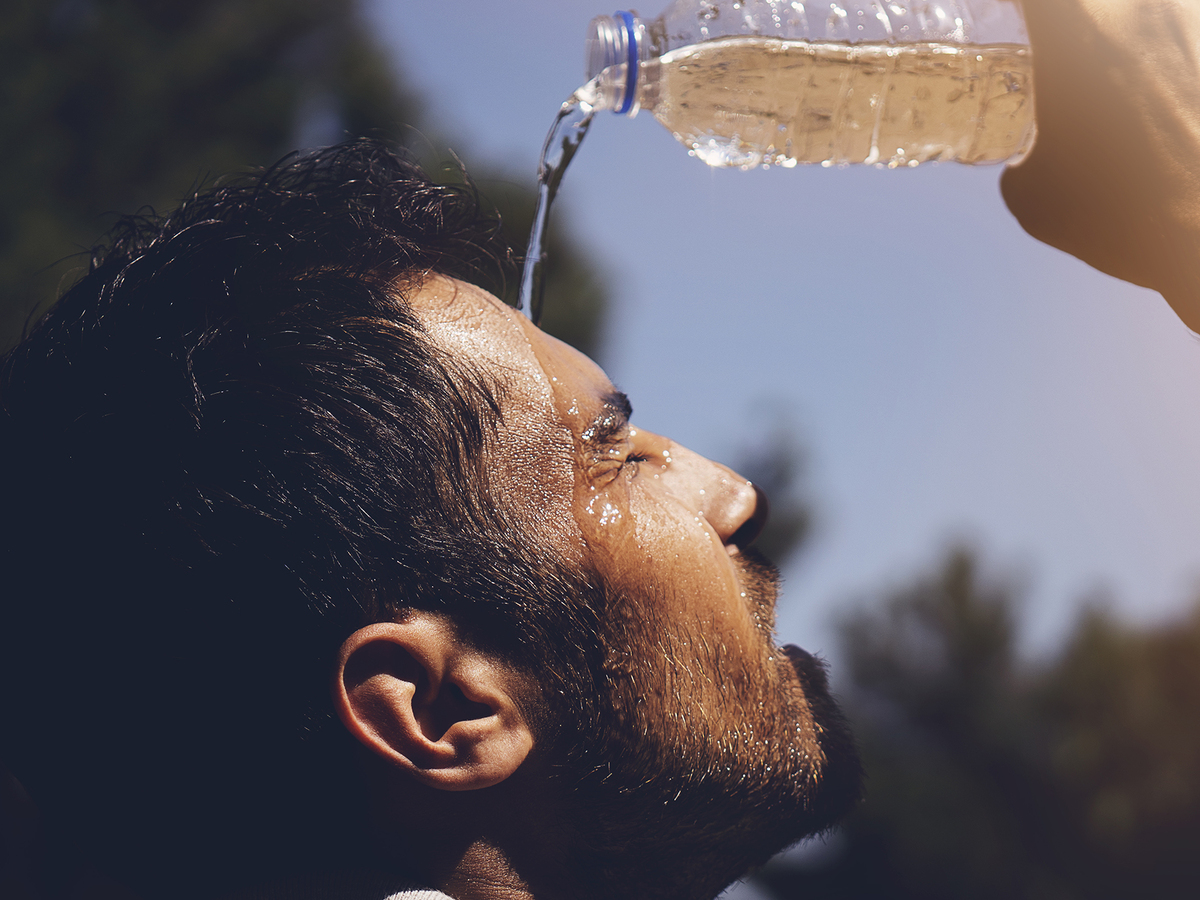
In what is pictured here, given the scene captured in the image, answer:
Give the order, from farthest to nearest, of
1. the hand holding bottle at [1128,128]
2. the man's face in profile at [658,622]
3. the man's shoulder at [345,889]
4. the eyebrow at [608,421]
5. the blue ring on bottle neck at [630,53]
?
1. the blue ring on bottle neck at [630,53]
2. the eyebrow at [608,421]
3. the man's face in profile at [658,622]
4. the man's shoulder at [345,889]
5. the hand holding bottle at [1128,128]

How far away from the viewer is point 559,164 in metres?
2.21

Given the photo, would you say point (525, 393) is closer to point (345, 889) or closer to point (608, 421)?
point (608, 421)

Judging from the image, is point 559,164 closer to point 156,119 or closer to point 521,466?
point 521,466

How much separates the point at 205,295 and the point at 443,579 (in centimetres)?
71

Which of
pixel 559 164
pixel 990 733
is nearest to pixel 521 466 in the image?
pixel 559 164

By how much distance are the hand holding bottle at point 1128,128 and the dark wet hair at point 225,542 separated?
1040mm

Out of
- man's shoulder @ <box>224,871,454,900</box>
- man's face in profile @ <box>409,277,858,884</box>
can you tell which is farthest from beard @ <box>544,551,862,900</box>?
man's shoulder @ <box>224,871,454,900</box>

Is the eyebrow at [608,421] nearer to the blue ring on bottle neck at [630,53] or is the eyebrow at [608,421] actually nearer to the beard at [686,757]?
the beard at [686,757]

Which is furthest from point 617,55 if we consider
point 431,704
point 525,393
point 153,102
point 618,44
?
point 153,102

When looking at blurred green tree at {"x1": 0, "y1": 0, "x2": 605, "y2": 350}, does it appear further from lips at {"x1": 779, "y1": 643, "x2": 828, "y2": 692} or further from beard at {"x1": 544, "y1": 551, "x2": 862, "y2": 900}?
beard at {"x1": 544, "y1": 551, "x2": 862, "y2": 900}

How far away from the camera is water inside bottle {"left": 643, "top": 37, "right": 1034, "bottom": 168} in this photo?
2014 millimetres

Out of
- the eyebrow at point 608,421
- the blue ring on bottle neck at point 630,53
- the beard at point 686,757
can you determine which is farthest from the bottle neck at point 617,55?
the beard at point 686,757

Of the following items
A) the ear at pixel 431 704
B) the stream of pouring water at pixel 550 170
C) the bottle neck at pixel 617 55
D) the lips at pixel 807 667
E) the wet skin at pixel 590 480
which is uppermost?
the bottle neck at pixel 617 55

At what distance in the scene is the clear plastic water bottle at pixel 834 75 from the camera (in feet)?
6.59
